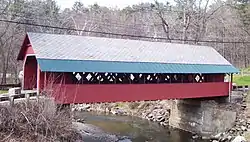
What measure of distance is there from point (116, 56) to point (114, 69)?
1311mm

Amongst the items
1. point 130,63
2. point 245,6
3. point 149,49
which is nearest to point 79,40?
point 130,63

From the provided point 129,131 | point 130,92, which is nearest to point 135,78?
point 130,92

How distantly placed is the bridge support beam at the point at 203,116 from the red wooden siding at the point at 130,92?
106 centimetres

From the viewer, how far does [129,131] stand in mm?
23297

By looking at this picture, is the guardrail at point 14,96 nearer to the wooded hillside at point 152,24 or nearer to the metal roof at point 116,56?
the metal roof at point 116,56

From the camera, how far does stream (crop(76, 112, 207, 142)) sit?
2085cm

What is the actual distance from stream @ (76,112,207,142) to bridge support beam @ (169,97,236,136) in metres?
0.79

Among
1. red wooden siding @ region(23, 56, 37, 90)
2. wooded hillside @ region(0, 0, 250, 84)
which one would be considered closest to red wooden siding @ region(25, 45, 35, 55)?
red wooden siding @ region(23, 56, 37, 90)

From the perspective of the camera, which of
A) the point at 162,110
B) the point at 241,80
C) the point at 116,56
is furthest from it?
the point at 241,80

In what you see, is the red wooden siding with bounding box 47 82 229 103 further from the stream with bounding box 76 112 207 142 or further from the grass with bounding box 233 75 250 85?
the grass with bounding box 233 75 250 85

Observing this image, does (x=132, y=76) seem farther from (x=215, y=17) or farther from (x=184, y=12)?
(x=215, y=17)

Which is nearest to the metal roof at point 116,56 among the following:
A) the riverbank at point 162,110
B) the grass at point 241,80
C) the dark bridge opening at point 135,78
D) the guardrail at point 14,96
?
the dark bridge opening at point 135,78

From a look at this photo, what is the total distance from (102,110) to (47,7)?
63.5 feet

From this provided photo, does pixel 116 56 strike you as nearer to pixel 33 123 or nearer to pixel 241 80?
pixel 33 123
